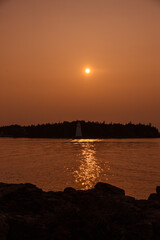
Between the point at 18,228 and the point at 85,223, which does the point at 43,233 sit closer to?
the point at 18,228

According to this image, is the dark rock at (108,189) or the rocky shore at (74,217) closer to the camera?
the rocky shore at (74,217)

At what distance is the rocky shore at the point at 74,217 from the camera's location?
10.3m

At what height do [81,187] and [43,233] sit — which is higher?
[43,233]

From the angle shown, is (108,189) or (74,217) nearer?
(74,217)

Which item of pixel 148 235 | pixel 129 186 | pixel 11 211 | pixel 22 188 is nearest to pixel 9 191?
pixel 22 188

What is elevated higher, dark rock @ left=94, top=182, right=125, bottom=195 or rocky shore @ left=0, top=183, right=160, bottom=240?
dark rock @ left=94, top=182, right=125, bottom=195

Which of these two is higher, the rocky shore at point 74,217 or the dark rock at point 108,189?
the dark rock at point 108,189

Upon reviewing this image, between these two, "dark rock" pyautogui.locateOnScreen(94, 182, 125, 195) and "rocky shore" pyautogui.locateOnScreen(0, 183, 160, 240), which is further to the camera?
"dark rock" pyautogui.locateOnScreen(94, 182, 125, 195)

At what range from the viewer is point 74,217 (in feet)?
38.0

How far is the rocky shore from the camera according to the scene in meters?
10.3

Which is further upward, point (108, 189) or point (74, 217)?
point (108, 189)

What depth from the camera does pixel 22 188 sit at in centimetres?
1659

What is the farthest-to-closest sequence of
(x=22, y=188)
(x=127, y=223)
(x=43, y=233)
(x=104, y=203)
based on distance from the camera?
(x=22, y=188)
(x=104, y=203)
(x=127, y=223)
(x=43, y=233)

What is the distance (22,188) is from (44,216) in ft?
15.0
